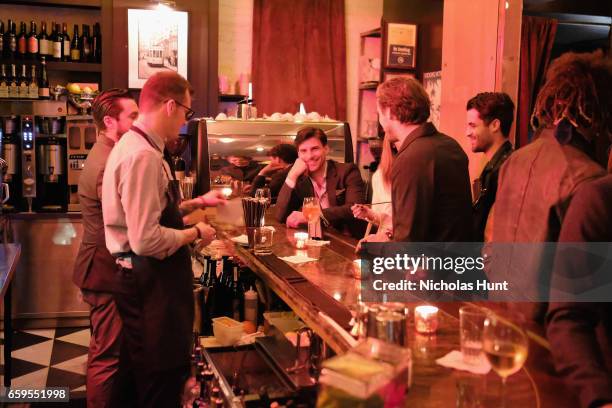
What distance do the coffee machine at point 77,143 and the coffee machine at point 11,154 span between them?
45 centimetres

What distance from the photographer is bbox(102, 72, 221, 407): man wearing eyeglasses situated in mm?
2439

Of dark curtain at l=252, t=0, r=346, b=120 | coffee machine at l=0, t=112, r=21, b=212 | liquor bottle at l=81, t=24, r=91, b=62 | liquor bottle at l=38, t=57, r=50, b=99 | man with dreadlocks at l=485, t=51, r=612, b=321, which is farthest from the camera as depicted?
dark curtain at l=252, t=0, r=346, b=120

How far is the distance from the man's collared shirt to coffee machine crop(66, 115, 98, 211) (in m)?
3.37

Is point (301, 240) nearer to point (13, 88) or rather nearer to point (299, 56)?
point (13, 88)

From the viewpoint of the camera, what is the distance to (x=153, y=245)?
8.00 ft

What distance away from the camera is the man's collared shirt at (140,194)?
2.43 metres

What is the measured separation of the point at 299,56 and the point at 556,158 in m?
5.43

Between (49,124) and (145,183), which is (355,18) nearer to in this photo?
(49,124)

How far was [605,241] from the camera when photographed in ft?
4.34

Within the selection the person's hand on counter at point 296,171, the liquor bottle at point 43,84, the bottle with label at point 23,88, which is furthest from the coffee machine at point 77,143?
the person's hand on counter at point 296,171

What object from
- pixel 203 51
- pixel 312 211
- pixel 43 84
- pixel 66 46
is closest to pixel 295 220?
pixel 312 211

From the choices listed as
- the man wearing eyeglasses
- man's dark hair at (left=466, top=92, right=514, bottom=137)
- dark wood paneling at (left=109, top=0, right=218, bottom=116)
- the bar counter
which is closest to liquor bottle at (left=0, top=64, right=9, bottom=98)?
dark wood paneling at (left=109, top=0, right=218, bottom=116)

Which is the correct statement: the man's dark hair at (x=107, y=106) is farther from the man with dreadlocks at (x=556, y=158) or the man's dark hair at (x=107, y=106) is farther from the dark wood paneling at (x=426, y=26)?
the dark wood paneling at (x=426, y=26)

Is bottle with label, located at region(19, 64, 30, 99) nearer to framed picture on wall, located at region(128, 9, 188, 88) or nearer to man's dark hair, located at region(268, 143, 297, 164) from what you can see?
framed picture on wall, located at region(128, 9, 188, 88)
